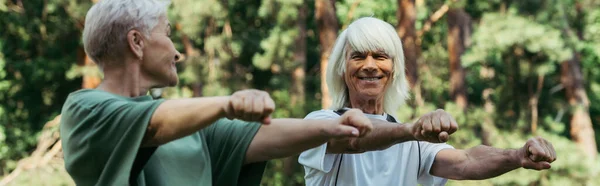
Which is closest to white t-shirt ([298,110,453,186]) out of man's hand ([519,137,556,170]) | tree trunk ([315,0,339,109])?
man's hand ([519,137,556,170])

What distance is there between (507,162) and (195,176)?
1.10 metres

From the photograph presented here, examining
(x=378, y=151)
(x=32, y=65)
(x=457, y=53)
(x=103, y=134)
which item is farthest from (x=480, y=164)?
(x=32, y=65)

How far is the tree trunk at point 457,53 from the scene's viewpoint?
17219 mm

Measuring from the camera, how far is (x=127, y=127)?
1.92m

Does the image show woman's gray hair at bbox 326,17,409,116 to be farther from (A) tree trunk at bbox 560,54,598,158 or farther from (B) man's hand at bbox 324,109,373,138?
(A) tree trunk at bbox 560,54,598,158

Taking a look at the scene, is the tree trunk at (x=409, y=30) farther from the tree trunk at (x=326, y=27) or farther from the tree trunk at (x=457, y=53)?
the tree trunk at (x=457, y=53)

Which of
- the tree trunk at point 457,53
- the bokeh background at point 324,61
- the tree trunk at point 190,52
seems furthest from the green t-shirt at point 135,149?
the tree trunk at point 457,53

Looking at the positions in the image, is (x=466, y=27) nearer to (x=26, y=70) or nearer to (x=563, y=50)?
(x=563, y=50)

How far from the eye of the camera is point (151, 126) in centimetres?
189

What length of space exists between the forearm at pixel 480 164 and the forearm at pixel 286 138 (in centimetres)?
92

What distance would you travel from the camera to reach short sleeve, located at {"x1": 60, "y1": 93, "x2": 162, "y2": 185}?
1.91 metres

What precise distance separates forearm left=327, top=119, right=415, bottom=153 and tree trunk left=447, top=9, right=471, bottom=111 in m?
14.8

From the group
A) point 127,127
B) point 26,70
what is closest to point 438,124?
point 127,127

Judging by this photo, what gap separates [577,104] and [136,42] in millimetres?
14839
